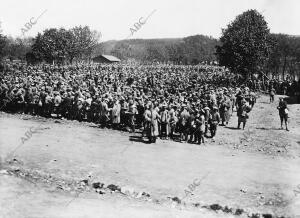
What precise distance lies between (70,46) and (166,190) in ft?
171

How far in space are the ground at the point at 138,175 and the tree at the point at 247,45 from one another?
24199mm

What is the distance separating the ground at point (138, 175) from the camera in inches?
417

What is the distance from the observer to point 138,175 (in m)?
12.9

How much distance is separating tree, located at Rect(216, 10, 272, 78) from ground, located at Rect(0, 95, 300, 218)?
79.4 ft

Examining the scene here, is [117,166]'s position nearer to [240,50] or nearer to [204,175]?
[204,175]

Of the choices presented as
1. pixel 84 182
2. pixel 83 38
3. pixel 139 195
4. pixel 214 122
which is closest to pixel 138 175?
pixel 139 195

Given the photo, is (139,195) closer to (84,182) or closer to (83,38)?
(84,182)

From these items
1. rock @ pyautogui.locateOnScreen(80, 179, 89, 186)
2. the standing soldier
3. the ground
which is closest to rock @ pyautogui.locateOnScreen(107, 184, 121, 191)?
the ground

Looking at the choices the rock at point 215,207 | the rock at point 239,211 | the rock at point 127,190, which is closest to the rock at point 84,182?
the rock at point 127,190

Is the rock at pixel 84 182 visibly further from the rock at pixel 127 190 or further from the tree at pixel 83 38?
the tree at pixel 83 38

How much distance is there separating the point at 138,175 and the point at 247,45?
32.5m

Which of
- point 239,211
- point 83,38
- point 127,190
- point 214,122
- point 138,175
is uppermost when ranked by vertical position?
point 83,38

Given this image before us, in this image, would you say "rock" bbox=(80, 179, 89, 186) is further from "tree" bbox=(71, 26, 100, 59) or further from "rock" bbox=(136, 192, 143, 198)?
"tree" bbox=(71, 26, 100, 59)

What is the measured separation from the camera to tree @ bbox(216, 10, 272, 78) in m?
42.2
